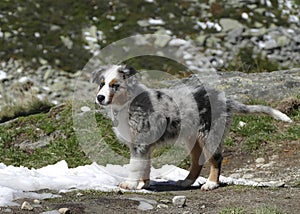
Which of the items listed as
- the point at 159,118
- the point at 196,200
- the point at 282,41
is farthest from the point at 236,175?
the point at 282,41

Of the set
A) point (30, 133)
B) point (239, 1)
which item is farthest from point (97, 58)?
point (30, 133)

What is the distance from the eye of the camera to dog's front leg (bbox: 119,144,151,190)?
933 centimetres

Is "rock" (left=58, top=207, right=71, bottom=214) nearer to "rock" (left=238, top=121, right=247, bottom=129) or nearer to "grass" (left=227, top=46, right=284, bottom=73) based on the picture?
"rock" (left=238, top=121, right=247, bottom=129)

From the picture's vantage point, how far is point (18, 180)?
9.03 meters

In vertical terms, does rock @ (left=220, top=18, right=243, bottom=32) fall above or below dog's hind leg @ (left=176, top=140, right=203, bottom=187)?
below

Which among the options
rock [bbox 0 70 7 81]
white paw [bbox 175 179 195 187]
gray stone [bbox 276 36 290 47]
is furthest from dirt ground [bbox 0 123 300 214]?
gray stone [bbox 276 36 290 47]

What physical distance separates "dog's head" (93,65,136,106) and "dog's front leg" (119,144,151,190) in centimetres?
73

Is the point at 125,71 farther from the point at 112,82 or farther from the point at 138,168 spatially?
the point at 138,168

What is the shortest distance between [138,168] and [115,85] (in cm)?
125

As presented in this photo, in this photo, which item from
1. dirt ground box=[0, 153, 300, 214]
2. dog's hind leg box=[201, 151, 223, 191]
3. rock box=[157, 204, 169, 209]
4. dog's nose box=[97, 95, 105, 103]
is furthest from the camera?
dog's hind leg box=[201, 151, 223, 191]

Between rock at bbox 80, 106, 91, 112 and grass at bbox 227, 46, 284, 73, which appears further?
grass at bbox 227, 46, 284, 73

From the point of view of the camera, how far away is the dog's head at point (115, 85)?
9062mm

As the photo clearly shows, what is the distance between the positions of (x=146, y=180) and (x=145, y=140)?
60 cm

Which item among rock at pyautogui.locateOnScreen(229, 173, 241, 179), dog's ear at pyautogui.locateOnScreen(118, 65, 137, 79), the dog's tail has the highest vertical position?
dog's ear at pyautogui.locateOnScreen(118, 65, 137, 79)
